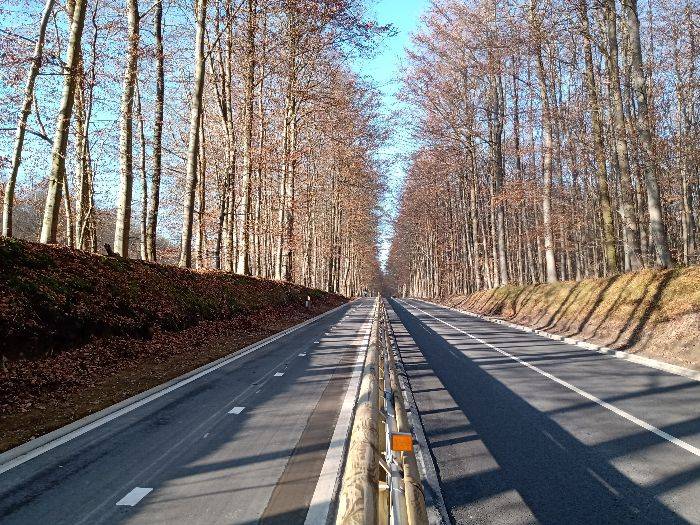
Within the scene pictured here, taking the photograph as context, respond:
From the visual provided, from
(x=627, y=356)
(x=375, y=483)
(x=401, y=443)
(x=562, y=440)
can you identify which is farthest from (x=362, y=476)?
(x=627, y=356)

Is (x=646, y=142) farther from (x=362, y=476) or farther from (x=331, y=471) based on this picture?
(x=362, y=476)

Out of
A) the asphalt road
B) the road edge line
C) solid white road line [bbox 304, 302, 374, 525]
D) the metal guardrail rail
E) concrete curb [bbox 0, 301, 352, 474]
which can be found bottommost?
the road edge line

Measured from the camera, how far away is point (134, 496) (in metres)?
4.11

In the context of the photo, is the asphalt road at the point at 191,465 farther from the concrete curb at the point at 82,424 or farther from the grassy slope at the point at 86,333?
the grassy slope at the point at 86,333

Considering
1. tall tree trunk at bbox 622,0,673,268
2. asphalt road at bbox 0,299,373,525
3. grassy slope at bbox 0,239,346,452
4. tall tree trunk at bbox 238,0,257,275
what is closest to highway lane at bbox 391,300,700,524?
asphalt road at bbox 0,299,373,525

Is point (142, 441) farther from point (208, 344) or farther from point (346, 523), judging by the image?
point (208, 344)

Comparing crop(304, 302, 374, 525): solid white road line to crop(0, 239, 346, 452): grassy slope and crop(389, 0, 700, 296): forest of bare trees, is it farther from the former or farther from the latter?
crop(389, 0, 700, 296): forest of bare trees

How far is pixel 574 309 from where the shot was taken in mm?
19938

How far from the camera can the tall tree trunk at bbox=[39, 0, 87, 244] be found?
12.6 m

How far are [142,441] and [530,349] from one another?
1138cm

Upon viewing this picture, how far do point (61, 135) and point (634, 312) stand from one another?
1774 cm

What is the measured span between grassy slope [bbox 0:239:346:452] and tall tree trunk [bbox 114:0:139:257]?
53.6 inches

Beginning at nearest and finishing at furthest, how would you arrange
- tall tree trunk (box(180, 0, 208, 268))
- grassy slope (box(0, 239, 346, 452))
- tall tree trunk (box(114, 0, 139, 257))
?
grassy slope (box(0, 239, 346, 452)) < tall tree trunk (box(114, 0, 139, 257)) < tall tree trunk (box(180, 0, 208, 268))

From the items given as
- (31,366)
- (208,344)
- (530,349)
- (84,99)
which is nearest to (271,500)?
(31,366)
